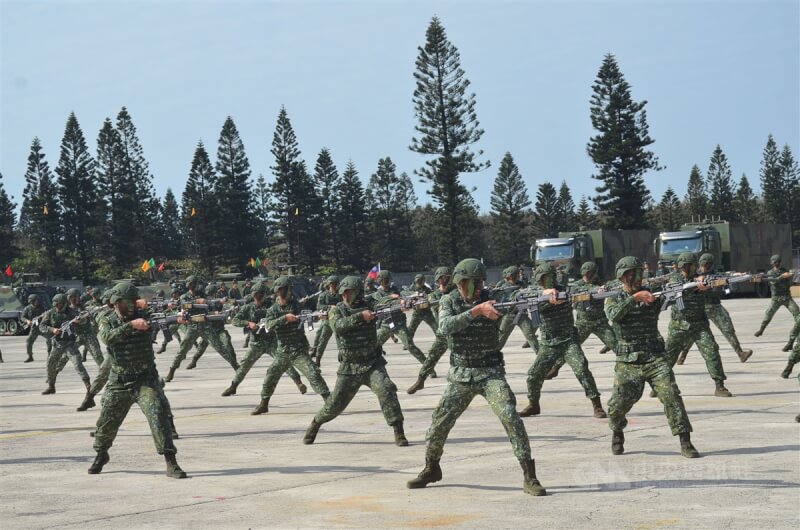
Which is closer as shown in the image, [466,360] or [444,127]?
[466,360]

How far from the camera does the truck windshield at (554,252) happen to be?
165ft

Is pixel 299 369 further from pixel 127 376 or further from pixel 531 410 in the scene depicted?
pixel 127 376

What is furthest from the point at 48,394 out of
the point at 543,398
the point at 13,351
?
the point at 13,351

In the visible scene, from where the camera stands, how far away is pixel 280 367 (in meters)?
15.8

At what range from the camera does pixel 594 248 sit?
54.3m

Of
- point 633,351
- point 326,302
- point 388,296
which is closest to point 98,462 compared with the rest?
point 633,351

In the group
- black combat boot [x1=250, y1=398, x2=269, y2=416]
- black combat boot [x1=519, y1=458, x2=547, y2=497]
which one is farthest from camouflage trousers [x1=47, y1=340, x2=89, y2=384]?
black combat boot [x1=519, y1=458, x2=547, y2=497]

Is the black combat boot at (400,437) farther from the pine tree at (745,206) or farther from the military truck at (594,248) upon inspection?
the pine tree at (745,206)

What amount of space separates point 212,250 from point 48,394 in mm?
80723

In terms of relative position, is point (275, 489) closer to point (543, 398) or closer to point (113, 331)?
point (113, 331)

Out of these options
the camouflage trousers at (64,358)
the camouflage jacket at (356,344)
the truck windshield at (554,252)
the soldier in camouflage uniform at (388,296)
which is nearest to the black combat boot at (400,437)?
the camouflage jacket at (356,344)

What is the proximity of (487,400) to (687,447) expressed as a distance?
2.54 metres

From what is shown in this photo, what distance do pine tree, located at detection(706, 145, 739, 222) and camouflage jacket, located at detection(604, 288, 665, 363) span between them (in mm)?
116604

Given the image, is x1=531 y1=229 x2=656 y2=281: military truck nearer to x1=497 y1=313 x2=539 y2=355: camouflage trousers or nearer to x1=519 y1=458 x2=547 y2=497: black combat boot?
x1=497 y1=313 x2=539 y2=355: camouflage trousers
